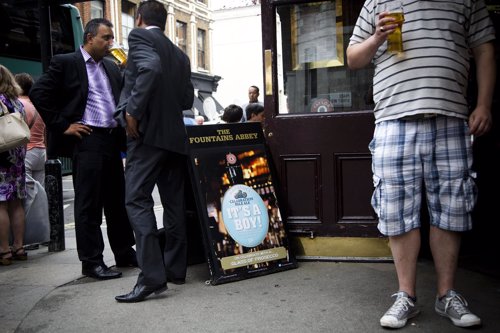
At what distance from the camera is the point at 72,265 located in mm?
4879

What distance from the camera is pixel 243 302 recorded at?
3.62 m

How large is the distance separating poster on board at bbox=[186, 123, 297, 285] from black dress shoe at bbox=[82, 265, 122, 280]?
2.67 ft

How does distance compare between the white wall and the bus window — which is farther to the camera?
the white wall

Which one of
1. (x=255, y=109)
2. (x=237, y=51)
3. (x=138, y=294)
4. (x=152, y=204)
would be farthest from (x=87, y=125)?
(x=237, y=51)

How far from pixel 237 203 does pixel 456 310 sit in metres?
1.83

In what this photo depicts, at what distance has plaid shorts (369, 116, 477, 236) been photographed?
119 inches

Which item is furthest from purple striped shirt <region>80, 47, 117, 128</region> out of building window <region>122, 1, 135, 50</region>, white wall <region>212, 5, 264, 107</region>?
white wall <region>212, 5, 264, 107</region>

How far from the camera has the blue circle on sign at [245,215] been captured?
4.25m

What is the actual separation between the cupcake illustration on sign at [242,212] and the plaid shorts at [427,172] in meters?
1.39

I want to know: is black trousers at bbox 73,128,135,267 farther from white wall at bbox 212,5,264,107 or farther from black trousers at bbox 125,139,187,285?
white wall at bbox 212,5,264,107

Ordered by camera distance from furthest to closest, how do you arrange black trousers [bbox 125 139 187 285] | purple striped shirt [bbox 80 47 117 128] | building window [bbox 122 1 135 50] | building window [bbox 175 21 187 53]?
building window [bbox 175 21 187 53] → building window [bbox 122 1 135 50] → purple striped shirt [bbox 80 47 117 128] → black trousers [bbox 125 139 187 285]

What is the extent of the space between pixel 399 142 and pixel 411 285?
2.58 feet

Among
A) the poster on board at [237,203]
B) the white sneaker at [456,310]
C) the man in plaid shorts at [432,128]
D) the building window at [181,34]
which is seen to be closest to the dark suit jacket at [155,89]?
the poster on board at [237,203]

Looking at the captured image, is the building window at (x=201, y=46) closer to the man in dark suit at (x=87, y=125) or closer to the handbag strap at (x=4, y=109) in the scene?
the handbag strap at (x=4, y=109)
